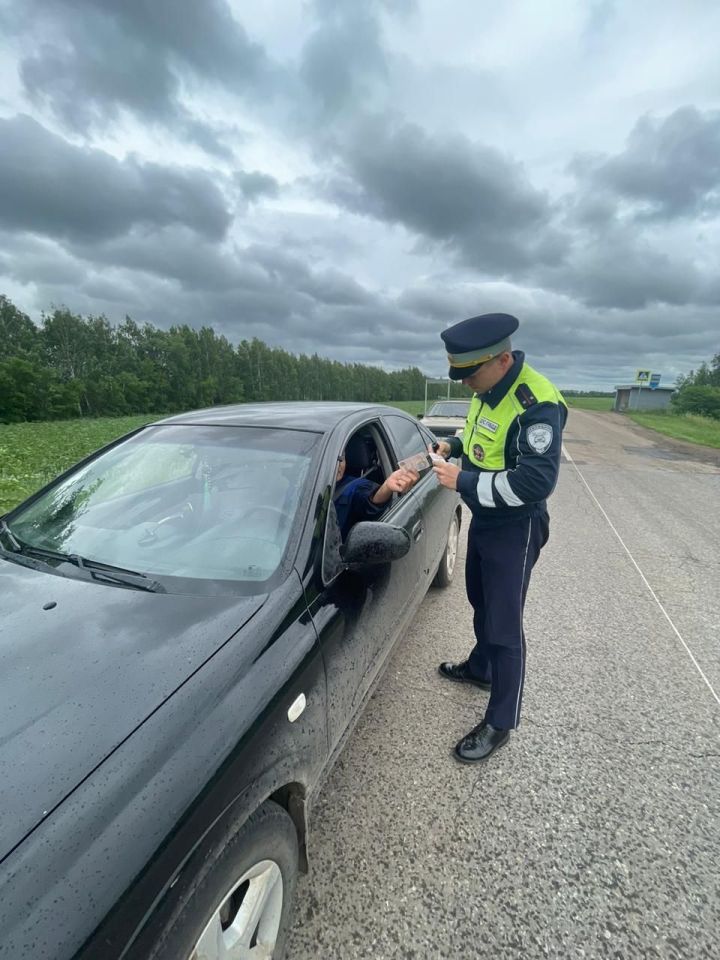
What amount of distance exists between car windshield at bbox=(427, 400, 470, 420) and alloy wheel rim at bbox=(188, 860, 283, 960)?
390 inches

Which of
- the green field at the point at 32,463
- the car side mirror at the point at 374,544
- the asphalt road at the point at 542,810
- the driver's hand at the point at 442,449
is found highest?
the driver's hand at the point at 442,449

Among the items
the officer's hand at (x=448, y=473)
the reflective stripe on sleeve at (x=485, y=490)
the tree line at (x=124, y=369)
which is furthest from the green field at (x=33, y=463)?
the tree line at (x=124, y=369)

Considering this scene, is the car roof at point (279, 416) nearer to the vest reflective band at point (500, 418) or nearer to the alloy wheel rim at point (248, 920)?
the vest reflective band at point (500, 418)

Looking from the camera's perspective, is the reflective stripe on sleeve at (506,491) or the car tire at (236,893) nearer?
the car tire at (236,893)

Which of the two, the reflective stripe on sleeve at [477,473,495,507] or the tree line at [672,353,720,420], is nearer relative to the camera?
the reflective stripe on sleeve at [477,473,495,507]

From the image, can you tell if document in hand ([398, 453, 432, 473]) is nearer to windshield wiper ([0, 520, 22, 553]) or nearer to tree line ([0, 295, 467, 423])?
windshield wiper ([0, 520, 22, 553])

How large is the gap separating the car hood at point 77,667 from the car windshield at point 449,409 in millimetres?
9662

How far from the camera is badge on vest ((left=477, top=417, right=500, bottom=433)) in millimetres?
1958

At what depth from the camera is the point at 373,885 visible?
1.55 meters

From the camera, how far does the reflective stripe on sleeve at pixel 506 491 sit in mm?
1795

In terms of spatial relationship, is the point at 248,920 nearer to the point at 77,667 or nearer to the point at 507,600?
the point at 77,667

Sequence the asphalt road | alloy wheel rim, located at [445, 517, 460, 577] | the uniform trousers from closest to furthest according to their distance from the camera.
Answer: the asphalt road → the uniform trousers → alloy wheel rim, located at [445, 517, 460, 577]

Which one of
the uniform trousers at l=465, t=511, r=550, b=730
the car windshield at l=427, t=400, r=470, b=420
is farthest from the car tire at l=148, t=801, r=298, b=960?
the car windshield at l=427, t=400, r=470, b=420

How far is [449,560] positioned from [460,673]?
4.47ft
